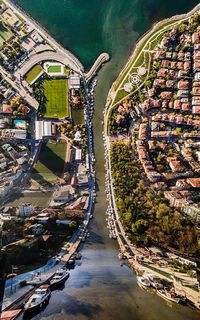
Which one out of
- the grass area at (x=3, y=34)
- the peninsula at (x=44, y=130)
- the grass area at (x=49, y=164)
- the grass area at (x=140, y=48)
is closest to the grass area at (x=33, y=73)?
the peninsula at (x=44, y=130)

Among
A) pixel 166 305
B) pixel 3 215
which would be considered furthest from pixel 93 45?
pixel 166 305

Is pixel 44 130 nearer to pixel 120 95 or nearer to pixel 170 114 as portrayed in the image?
pixel 120 95

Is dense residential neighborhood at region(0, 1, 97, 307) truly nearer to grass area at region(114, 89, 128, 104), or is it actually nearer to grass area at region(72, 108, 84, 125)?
grass area at region(72, 108, 84, 125)

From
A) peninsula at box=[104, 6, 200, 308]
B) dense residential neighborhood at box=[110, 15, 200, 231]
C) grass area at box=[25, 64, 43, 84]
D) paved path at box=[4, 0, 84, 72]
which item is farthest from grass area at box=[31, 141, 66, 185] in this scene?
paved path at box=[4, 0, 84, 72]

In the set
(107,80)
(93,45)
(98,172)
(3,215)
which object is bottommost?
(3,215)

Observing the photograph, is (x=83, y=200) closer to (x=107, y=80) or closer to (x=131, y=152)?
(x=131, y=152)

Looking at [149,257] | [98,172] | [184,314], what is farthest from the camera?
[98,172]

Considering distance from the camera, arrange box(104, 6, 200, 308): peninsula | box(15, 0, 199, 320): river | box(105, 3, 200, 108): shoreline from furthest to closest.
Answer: box(105, 3, 200, 108): shoreline < box(15, 0, 199, 320): river < box(104, 6, 200, 308): peninsula
